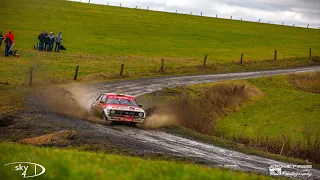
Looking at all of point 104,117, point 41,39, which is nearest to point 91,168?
point 104,117

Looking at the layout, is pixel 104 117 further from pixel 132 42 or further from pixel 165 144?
pixel 132 42

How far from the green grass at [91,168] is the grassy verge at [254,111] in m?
13.6

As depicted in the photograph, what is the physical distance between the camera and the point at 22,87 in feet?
114

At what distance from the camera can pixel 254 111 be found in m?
36.0

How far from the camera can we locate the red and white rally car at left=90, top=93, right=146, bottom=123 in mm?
24078

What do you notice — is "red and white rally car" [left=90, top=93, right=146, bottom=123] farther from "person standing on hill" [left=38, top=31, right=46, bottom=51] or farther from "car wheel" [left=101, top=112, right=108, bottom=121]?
"person standing on hill" [left=38, top=31, right=46, bottom=51]

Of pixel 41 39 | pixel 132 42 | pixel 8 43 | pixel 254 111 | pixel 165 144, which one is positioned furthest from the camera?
pixel 132 42

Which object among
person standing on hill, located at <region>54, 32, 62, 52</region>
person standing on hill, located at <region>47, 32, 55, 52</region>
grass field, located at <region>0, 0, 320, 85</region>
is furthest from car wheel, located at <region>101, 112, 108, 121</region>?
person standing on hill, located at <region>47, 32, 55, 52</region>

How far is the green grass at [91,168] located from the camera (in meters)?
9.25

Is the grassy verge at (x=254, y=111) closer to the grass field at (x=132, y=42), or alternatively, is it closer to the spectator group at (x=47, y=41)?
the grass field at (x=132, y=42)

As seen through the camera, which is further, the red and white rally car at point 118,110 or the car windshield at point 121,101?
the car windshield at point 121,101

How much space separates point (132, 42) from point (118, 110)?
136 ft

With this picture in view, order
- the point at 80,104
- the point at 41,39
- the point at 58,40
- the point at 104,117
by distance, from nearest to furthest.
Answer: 1. the point at 104,117
2. the point at 80,104
3. the point at 41,39
4. the point at 58,40

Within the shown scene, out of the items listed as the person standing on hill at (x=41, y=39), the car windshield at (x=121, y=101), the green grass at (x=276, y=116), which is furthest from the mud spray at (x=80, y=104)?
the person standing on hill at (x=41, y=39)
